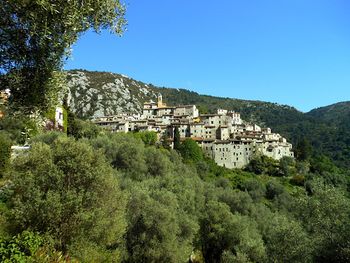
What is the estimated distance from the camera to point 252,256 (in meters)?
38.3

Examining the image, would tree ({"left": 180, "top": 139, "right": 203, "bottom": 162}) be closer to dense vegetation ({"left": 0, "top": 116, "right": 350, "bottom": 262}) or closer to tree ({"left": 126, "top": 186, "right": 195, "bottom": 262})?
dense vegetation ({"left": 0, "top": 116, "right": 350, "bottom": 262})

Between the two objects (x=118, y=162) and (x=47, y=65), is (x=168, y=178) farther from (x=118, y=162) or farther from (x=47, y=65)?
(x=47, y=65)

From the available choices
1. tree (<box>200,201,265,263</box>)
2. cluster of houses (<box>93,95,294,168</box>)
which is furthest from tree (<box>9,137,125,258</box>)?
cluster of houses (<box>93,95,294,168</box>)

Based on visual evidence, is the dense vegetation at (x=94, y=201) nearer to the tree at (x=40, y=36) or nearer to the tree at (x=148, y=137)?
the tree at (x=40, y=36)

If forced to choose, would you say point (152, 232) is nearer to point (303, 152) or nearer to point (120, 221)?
point (120, 221)

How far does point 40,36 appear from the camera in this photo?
9.61 meters

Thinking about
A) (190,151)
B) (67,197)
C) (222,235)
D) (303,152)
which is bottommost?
(222,235)

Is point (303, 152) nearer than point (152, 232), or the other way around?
point (152, 232)

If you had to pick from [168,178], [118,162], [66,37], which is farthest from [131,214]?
[66,37]

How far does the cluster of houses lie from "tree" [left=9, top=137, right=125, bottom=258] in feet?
281

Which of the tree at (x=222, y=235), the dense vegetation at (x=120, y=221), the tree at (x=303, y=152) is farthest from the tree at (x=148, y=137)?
the tree at (x=222, y=235)

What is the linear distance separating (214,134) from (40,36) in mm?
117654

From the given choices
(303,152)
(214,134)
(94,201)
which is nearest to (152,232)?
(94,201)

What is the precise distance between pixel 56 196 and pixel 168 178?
22631 millimetres
